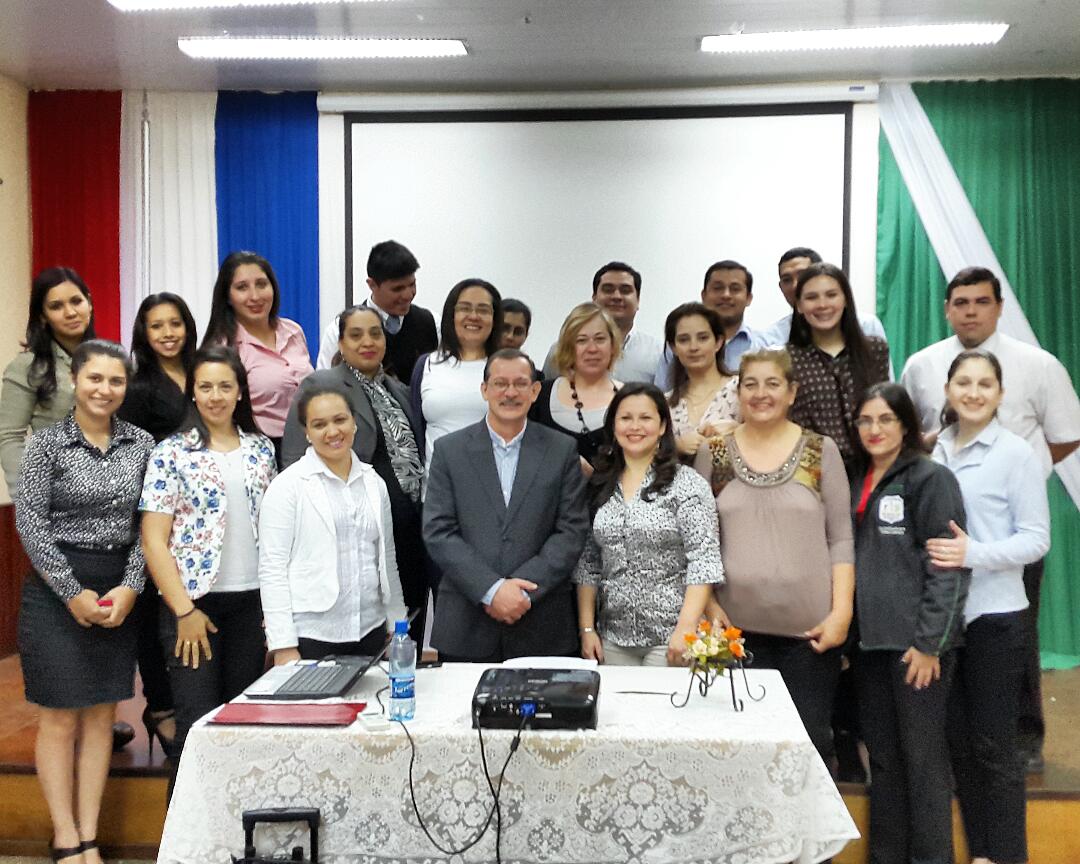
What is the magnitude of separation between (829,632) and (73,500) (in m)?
2.07

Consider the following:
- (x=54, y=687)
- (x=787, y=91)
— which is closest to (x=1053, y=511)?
(x=787, y=91)

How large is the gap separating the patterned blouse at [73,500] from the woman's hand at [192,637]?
196 millimetres

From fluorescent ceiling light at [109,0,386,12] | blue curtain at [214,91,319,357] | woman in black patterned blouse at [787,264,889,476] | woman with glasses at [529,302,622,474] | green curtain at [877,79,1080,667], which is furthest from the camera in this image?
blue curtain at [214,91,319,357]

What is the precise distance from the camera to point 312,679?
7.43 ft

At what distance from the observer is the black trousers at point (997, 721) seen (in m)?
2.65

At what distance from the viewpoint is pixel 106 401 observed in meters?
2.74

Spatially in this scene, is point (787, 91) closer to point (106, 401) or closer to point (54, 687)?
point (106, 401)

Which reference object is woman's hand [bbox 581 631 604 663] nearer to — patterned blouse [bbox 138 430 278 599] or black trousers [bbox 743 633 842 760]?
black trousers [bbox 743 633 842 760]

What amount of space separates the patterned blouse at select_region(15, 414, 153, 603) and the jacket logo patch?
2.03 meters

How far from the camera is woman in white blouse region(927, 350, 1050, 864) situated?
2.65 m

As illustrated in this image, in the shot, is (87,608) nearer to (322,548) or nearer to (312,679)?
(322,548)

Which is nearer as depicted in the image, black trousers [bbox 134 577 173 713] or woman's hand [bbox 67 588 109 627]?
woman's hand [bbox 67 588 109 627]

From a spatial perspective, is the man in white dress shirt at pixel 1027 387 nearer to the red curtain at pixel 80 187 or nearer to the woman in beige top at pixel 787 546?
the woman in beige top at pixel 787 546

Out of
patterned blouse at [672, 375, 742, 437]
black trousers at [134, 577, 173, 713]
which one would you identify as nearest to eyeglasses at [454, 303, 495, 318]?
patterned blouse at [672, 375, 742, 437]
